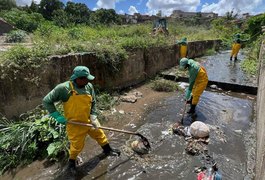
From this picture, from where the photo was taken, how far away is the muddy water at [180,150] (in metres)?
3.54

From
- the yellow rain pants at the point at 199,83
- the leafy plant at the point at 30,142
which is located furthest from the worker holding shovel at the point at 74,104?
the yellow rain pants at the point at 199,83

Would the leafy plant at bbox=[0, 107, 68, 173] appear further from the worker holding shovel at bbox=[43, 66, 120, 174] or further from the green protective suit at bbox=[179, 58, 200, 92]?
the green protective suit at bbox=[179, 58, 200, 92]

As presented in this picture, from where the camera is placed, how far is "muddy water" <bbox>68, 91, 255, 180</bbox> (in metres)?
3.54

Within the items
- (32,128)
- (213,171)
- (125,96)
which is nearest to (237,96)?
(125,96)

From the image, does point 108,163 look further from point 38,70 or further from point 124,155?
point 38,70

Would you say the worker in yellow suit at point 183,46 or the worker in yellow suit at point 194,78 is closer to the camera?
the worker in yellow suit at point 194,78

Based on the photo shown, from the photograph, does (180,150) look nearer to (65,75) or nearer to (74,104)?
(74,104)

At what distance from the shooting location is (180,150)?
415cm

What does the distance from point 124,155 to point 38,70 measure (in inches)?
110

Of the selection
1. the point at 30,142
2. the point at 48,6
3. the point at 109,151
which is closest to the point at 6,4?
the point at 48,6

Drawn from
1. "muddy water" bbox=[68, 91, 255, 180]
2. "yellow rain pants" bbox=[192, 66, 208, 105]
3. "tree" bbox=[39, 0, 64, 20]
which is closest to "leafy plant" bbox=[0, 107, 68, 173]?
"muddy water" bbox=[68, 91, 255, 180]

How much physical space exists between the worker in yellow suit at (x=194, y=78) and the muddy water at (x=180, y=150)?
1.83 ft

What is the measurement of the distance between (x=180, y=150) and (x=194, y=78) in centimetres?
202

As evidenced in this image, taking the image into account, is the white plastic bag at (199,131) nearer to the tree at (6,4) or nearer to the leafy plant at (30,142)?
the leafy plant at (30,142)
